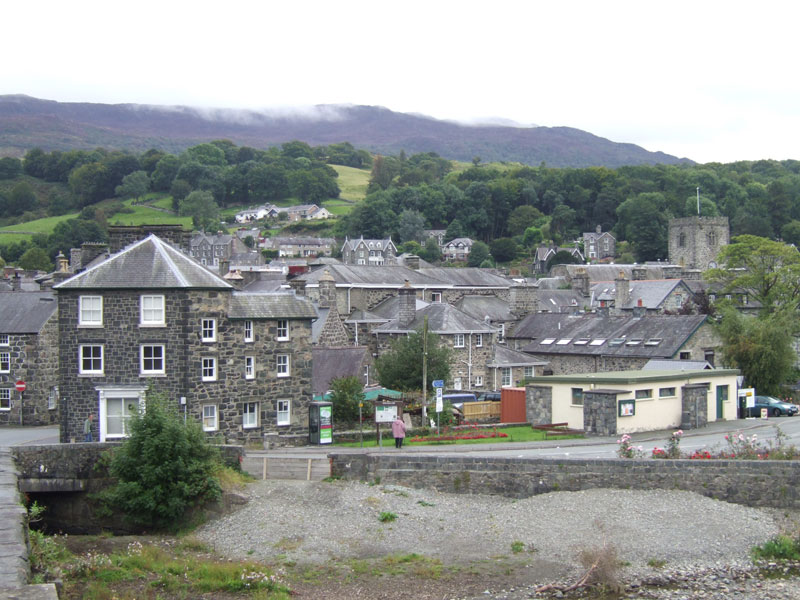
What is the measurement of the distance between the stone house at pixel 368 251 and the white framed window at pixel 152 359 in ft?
364

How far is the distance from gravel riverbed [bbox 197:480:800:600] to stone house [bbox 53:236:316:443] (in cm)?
737

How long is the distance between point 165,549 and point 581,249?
135 metres

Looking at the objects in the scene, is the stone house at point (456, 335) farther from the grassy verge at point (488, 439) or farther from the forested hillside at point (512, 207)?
the forested hillside at point (512, 207)

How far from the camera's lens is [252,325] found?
117 ft

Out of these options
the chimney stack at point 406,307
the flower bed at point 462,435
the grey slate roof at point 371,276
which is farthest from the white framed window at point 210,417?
the grey slate roof at point 371,276

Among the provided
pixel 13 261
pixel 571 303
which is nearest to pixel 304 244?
pixel 13 261

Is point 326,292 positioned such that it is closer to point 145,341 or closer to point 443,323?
point 443,323

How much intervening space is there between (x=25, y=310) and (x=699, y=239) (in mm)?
101522

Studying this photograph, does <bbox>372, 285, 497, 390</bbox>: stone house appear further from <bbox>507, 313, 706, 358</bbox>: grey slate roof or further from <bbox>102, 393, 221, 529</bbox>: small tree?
<bbox>102, 393, 221, 529</bbox>: small tree

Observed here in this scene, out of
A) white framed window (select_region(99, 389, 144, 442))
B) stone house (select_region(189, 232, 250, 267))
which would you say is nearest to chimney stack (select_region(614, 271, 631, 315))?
white framed window (select_region(99, 389, 144, 442))

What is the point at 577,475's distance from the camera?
26.9 meters

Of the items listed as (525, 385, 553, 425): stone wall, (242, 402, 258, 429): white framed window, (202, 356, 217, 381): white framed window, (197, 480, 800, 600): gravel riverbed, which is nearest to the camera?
(197, 480, 800, 600): gravel riverbed

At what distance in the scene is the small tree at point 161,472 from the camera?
25719 millimetres

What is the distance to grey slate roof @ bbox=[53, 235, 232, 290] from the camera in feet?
110
